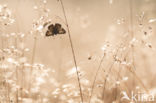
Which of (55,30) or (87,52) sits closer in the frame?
(55,30)

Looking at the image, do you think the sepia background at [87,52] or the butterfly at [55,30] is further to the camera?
the sepia background at [87,52]

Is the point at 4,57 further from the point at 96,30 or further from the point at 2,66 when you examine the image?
the point at 96,30

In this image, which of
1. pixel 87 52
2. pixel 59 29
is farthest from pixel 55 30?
pixel 87 52

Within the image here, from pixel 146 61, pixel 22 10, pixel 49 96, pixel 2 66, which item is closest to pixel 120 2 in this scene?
pixel 22 10

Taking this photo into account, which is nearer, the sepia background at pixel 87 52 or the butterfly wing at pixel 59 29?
the butterfly wing at pixel 59 29

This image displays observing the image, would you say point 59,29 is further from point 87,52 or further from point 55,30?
point 87,52

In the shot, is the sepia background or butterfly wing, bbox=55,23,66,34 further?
the sepia background

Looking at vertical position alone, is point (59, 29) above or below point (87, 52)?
above

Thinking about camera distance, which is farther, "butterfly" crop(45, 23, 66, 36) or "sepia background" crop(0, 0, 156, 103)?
"sepia background" crop(0, 0, 156, 103)
